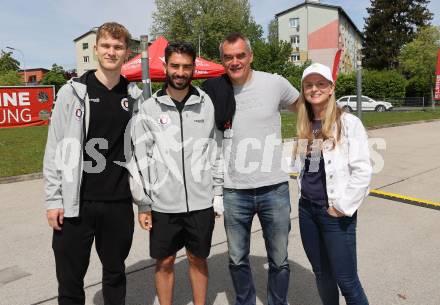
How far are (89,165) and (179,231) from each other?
0.75 meters

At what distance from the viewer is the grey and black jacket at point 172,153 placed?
2646 millimetres

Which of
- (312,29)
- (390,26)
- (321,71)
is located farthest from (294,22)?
(321,71)

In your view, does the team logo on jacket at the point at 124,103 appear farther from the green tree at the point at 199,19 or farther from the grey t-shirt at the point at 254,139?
the green tree at the point at 199,19

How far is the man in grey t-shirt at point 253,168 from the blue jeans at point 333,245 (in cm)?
26

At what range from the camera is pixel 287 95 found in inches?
118

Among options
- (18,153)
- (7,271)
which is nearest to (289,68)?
(18,153)

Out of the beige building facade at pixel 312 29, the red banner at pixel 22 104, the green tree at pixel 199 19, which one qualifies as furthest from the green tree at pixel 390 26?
the red banner at pixel 22 104

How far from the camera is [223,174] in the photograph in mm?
2869

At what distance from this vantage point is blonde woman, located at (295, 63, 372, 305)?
2.38 m

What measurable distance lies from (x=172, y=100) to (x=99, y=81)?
49 cm

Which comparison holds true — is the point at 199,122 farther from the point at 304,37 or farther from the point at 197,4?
the point at 304,37

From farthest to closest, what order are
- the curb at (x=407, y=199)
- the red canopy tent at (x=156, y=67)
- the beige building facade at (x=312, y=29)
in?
the beige building facade at (x=312, y=29) < the red canopy tent at (x=156, y=67) < the curb at (x=407, y=199)

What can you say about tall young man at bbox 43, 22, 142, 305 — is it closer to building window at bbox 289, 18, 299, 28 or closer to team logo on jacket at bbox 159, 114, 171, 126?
team logo on jacket at bbox 159, 114, 171, 126

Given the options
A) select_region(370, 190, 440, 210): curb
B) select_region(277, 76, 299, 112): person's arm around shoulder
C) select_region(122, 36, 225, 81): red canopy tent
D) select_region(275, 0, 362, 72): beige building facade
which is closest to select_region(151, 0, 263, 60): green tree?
select_region(275, 0, 362, 72): beige building facade
